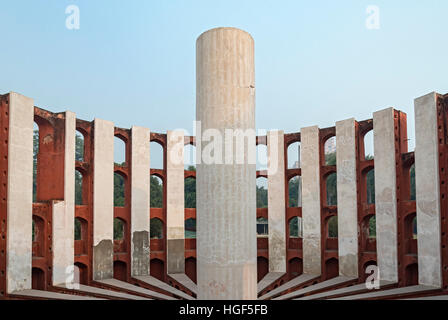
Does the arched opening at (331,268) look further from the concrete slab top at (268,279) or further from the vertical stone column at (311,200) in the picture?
the concrete slab top at (268,279)

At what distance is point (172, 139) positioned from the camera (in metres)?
21.8

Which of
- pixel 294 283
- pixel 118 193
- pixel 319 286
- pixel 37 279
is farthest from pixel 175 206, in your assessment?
pixel 118 193

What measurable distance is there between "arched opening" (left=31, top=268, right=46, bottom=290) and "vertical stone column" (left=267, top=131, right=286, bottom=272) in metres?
10.6

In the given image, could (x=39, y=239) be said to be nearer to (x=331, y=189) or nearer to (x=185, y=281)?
(x=185, y=281)

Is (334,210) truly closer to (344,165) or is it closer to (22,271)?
(344,165)

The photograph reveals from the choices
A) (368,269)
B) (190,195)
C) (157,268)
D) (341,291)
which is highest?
(190,195)

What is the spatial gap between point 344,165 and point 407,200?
3.42m

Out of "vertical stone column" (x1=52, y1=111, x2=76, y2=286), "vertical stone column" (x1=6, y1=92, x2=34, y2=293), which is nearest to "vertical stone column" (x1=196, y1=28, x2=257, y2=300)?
"vertical stone column" (x1=6, y1=92, x2=34, y2=293)

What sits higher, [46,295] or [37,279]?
[37,279]

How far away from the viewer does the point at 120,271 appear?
20047 millimetres

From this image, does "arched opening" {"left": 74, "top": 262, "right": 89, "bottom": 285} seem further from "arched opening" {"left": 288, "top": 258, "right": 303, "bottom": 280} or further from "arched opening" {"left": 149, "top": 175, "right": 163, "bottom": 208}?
"arched opening" {"left": 149, "top": 175, "right": 163, "bottom": 208}

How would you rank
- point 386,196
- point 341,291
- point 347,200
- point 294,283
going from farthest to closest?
1. point 347,200
2. point 294,283
3. point 386,196
4. point 341,291

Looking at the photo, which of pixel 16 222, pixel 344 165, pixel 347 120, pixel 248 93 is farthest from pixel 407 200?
pixel 16 222

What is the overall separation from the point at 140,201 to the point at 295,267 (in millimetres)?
8438
